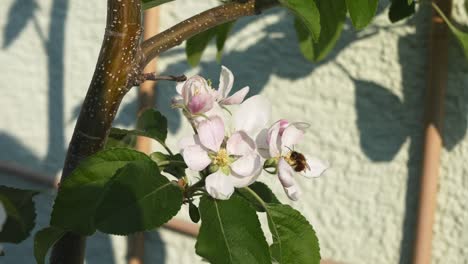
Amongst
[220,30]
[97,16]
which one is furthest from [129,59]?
[97,16]

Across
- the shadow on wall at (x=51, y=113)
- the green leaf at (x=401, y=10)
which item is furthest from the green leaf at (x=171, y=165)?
the shadow on wall at (x=51, y=113)

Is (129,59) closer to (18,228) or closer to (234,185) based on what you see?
(234,185)

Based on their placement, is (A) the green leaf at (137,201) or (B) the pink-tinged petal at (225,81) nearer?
(A) the green leaf at (137,201)

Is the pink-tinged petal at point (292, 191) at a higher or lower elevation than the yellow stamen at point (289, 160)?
lower

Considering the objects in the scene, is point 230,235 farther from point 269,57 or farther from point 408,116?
point 269,57

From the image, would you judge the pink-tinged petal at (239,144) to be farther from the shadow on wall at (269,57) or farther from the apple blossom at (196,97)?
the shadow on wall at (269,57)
